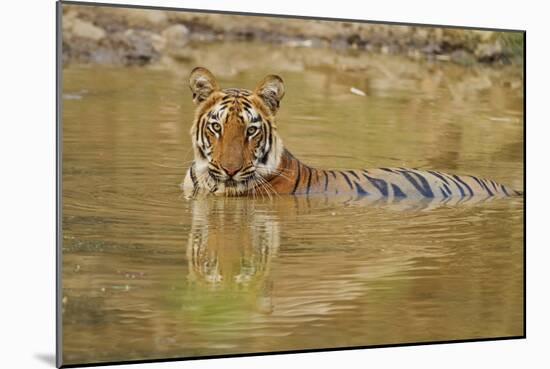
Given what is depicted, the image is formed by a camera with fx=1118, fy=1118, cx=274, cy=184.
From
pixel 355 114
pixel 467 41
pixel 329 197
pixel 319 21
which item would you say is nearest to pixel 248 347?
pixel 329 197

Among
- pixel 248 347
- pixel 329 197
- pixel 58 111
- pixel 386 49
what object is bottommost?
pixel 248 347

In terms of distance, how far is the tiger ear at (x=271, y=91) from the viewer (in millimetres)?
6684

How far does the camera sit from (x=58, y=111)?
245 inches

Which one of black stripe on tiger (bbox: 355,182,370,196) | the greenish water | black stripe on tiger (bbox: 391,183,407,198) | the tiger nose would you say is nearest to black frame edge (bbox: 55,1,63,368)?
the greenish water

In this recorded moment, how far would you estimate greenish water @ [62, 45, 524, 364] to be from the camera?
6293 millimetres

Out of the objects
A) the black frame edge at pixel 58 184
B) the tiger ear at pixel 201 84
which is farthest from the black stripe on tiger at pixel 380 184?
the black frame edge at pixel 58 184

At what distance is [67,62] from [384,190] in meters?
2.12

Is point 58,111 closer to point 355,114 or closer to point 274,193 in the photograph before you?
point 274,193

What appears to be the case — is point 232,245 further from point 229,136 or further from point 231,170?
point 229,136

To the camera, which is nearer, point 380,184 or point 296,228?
point 296,228

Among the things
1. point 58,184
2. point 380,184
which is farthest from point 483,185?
point 58,184

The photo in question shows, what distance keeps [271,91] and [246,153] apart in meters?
0.41

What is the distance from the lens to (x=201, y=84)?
6.58 m

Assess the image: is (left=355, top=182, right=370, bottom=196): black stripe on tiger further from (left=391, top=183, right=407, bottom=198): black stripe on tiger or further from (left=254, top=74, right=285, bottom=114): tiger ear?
(left=254, top=74, right=285, bottom=114): tiger ear
